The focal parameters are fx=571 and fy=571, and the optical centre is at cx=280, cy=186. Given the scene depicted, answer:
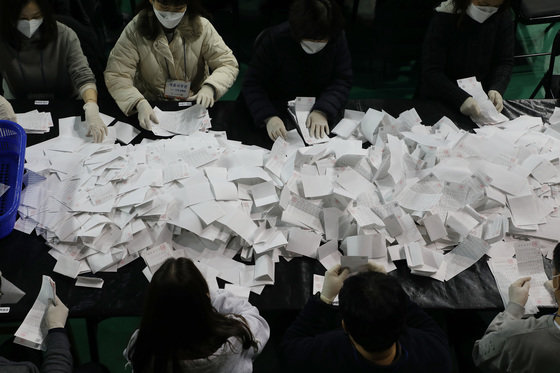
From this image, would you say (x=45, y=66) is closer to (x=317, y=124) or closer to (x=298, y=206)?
(x=317, y=124)

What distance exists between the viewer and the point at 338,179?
2.61 meters

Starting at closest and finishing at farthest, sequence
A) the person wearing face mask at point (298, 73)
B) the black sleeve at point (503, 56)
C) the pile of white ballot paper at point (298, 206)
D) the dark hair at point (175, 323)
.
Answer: the dark hair at point (175, 323), the pile of white ballot paper at point (298, 206), the person wearing face mask at point (298, 73), the black sleeve at point (503, 56)

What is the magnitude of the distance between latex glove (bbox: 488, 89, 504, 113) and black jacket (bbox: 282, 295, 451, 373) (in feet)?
5.06

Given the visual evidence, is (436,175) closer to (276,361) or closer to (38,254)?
(276,361)

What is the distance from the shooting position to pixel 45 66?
323 centimetres

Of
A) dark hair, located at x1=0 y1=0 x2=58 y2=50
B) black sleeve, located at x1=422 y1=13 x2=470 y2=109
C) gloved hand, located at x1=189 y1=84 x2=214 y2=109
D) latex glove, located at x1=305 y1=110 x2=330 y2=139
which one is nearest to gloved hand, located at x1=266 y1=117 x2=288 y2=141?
latex glove, located at x1=305 y1=110 x2=330 y2=139

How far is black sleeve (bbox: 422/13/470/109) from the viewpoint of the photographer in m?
3.20

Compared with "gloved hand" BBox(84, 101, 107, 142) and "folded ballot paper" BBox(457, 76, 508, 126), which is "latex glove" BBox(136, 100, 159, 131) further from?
"folded ballot paper" BBox(457, 76, 508, 126)

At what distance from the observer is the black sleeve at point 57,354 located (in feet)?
6.70

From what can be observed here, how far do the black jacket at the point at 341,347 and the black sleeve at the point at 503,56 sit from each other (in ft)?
5.99

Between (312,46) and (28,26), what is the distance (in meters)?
1.49

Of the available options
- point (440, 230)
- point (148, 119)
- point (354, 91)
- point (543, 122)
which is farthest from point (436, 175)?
point (354, 91)

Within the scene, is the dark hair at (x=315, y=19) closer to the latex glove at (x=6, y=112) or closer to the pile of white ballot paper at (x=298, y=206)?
the pile of white ballot paper at (x=298, y=206)

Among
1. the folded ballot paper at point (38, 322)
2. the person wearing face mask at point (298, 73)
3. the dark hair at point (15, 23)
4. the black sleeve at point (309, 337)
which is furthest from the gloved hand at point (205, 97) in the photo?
the black sleeve at point (309, 337)
